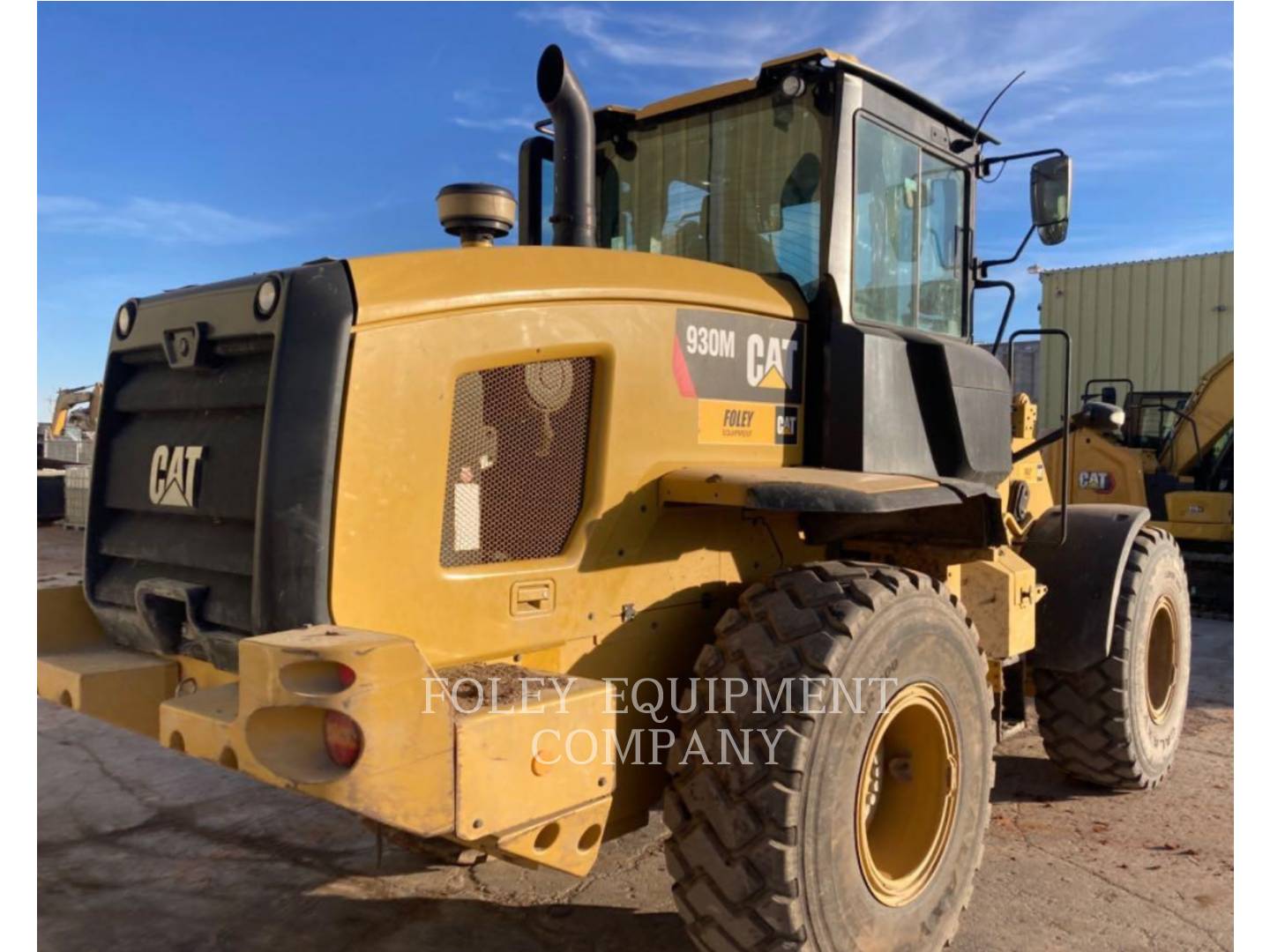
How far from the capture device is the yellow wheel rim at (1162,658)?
532 centimetres

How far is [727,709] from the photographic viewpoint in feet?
8.96

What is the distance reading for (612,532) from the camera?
2.96 metres

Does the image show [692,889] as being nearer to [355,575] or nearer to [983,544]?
[355,575]

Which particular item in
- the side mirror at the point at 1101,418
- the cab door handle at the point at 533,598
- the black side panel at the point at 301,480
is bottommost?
the cab door handle at the point at 533,598

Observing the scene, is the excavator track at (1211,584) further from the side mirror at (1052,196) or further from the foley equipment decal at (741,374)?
the foley equipment decal at (741,374)

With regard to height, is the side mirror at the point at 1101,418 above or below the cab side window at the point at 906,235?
below

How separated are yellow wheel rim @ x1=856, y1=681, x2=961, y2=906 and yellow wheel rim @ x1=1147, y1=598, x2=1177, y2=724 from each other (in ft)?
8.49

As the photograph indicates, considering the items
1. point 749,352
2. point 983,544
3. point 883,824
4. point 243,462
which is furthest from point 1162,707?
point 243,462

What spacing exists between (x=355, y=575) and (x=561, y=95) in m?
1.84

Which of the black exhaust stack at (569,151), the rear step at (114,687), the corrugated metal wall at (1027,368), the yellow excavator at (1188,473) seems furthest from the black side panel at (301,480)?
the corrugated metal wall at (1027,368)

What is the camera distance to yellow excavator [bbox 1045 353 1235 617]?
10.8 m

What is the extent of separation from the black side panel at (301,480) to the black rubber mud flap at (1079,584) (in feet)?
11.4

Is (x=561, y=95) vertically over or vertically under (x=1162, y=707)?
over

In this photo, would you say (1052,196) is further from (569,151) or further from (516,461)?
(516,461)
